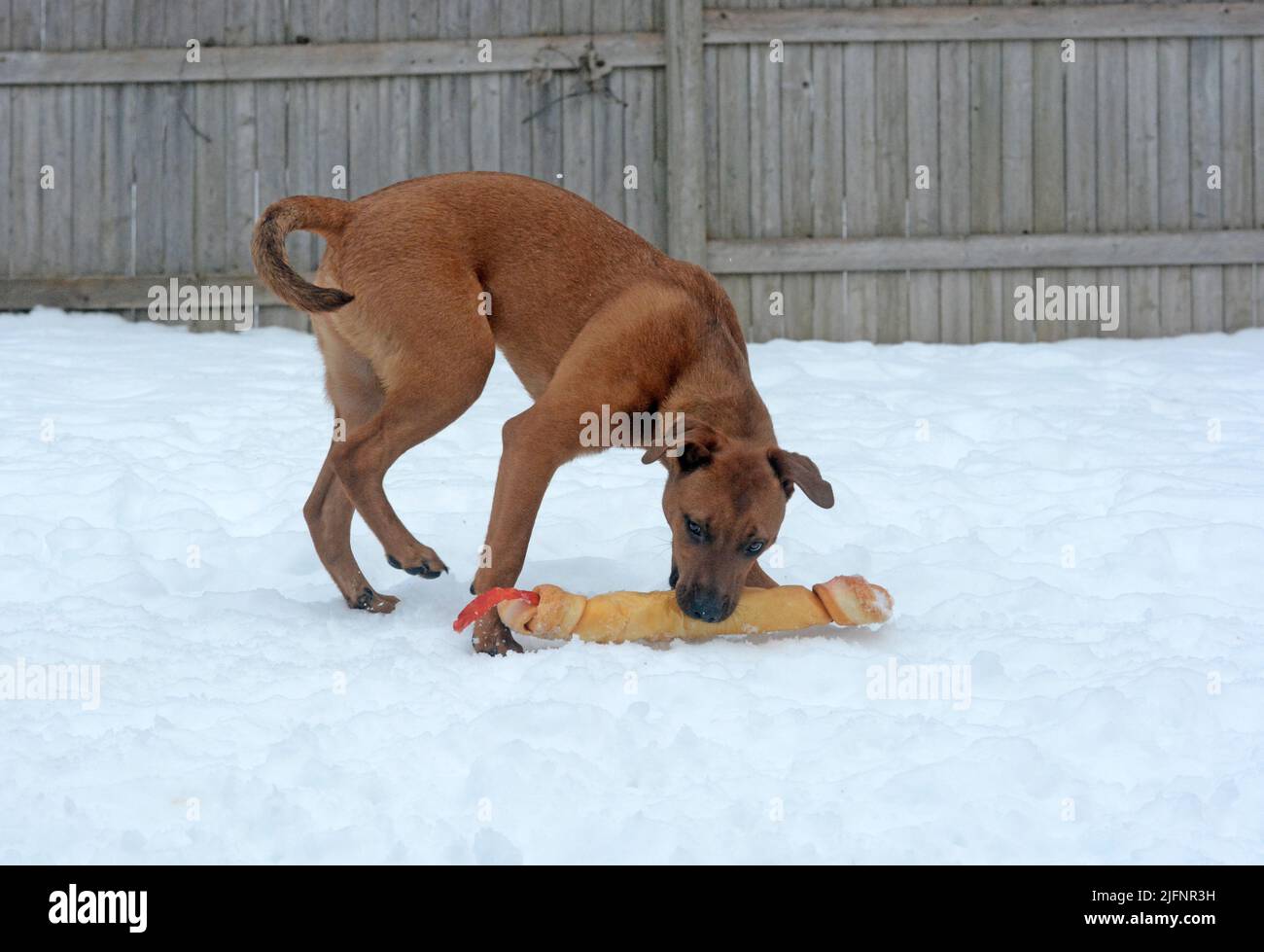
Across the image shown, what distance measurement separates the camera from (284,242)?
3793 millimetres

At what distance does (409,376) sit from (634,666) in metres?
1.29

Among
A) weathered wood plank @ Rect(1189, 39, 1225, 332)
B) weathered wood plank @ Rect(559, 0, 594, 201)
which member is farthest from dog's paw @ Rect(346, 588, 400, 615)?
weathered wood plank @ Rect(1189, 39, 1225, 332)

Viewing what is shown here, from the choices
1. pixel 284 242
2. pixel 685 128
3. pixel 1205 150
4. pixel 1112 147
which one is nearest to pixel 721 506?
pixel 284 242

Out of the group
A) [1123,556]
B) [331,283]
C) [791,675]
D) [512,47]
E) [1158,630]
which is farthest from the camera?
[512,47]

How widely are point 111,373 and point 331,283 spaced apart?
3.91 m

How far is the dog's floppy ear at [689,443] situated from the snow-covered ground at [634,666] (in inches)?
22.5

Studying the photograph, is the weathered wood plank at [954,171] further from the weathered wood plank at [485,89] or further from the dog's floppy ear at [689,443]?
the dog's floppy ear at [689,443]

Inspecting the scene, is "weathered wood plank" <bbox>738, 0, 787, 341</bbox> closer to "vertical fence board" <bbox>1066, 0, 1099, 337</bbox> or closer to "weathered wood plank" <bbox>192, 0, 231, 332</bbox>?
"vertical fence board" <bbox>1066, 0, 1099, 337</bbox>

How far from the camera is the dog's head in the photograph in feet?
11.8

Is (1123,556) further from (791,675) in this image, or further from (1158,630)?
(791,675)

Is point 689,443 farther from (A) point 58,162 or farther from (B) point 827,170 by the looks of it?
(A) point 58,162

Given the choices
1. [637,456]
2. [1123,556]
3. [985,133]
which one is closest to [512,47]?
[985,133]

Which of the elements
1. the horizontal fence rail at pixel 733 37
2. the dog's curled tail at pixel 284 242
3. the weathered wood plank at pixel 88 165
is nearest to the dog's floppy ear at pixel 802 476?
the dog's curled tail at pixel 284 242

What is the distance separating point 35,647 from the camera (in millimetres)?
3434
